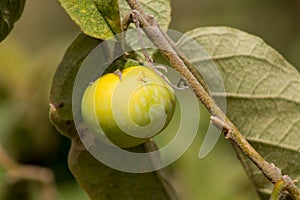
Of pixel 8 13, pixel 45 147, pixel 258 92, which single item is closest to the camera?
pixel 8 13

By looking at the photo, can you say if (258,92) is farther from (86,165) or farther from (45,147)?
(45,147)

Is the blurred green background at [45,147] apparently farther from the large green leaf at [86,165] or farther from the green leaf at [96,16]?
the green leaf at [96,16]

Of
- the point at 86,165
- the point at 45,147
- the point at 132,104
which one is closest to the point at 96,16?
the point at 132,104

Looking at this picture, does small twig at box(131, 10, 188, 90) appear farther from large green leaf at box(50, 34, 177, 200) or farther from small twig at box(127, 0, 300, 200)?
large green leaf at box(50, 34, 177, 200)

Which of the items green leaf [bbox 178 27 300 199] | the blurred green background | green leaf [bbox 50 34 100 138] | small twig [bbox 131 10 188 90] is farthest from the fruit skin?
the blurred green background

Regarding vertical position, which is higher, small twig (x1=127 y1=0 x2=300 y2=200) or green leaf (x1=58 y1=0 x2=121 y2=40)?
green leaf (x1=58 y1=0 x2=121 y2=40)

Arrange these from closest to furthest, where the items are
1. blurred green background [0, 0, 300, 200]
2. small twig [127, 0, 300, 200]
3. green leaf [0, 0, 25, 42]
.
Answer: small twig [127, 0, 300, 200]
green leaf [0, 0, 25, 42]
blurred green background [0, 0, 300, 200]
